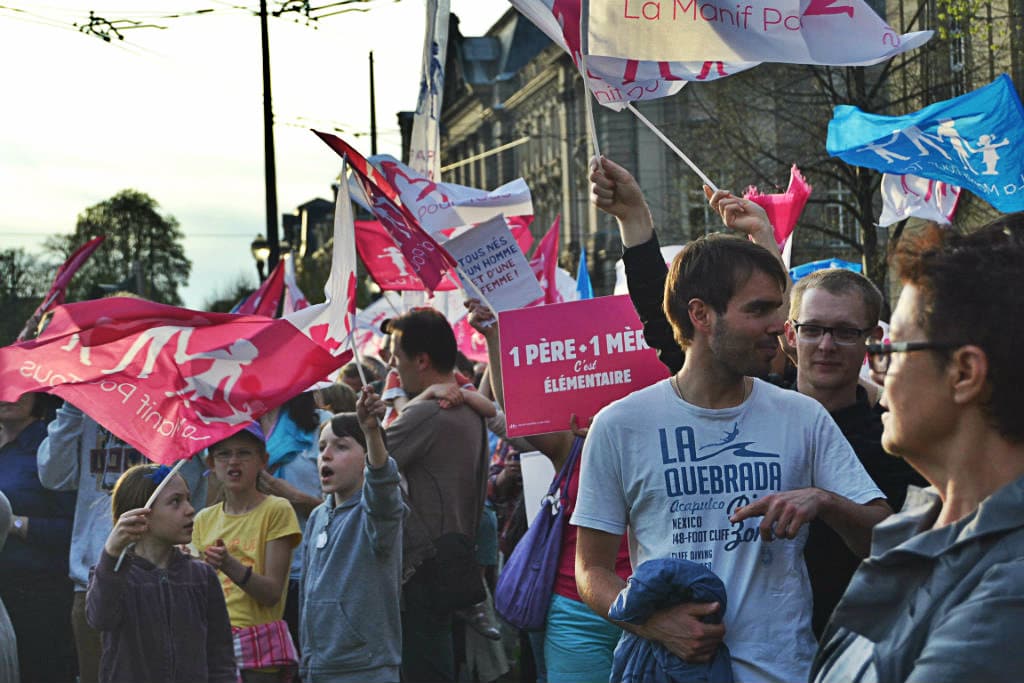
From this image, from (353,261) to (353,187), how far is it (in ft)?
3.74

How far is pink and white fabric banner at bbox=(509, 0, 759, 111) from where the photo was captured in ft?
17.1

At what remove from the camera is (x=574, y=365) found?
507cm

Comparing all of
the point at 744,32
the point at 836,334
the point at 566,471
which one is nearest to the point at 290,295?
the point at 566,471

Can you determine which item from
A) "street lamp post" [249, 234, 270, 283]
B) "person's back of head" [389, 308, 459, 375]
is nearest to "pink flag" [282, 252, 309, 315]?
"person's back of head" [389, 308, 459, 375]

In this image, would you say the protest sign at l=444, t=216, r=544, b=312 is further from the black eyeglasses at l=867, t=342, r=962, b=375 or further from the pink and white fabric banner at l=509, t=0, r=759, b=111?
the black eyeglasses at l=867, t=342, r=962, b=375

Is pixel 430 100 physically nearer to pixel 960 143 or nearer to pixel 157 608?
pixel 960 143

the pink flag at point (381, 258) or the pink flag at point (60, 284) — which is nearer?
the pink flag at point (60, 284)

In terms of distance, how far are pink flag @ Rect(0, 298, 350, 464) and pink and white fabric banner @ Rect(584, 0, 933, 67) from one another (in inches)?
95.9

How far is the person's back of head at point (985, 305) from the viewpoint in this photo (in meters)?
2.20

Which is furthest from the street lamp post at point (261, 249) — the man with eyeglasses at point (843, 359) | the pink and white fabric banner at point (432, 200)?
the man with eyeglasses at point (843, 359)

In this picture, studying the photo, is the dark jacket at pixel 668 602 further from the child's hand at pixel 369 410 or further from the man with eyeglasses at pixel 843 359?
the child's hand at pixel 369 410

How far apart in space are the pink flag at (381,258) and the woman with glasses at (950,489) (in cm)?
896

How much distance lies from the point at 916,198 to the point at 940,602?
27.1ft

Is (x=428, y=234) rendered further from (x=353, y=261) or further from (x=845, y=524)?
(x=845, y=524)
